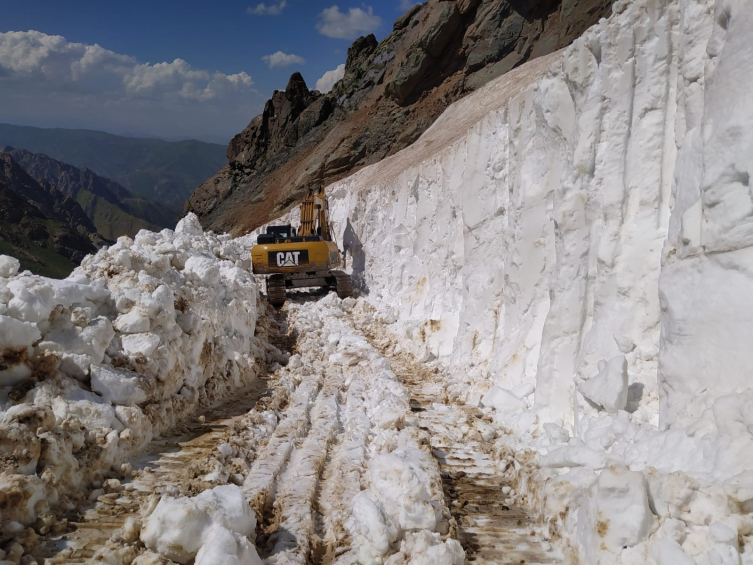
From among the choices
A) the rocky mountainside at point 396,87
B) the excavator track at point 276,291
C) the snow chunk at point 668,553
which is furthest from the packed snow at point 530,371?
the rocky mountainside at point 396,87

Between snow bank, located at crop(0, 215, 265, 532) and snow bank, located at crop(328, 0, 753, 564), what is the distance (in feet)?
11.0

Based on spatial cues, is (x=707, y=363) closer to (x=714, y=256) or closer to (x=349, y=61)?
(x=714, y=256)

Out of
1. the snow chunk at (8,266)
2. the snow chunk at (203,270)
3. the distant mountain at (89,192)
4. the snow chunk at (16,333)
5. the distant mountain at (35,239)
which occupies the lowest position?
the snow chunk at (16,333)

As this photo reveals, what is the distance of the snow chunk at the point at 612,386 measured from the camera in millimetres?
4184

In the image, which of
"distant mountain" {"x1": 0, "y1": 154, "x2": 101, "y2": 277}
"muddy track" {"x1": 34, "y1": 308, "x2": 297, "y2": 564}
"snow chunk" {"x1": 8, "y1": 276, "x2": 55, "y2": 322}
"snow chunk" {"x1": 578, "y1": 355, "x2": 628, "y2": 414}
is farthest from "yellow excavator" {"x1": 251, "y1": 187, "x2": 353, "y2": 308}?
"distant mountain" {"x1": 0, "y1": 154, "x2": 101, "y2": 277}

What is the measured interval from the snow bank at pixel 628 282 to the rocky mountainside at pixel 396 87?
15577 millimetres

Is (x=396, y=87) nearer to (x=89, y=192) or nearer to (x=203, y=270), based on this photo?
(x=203, y=270)

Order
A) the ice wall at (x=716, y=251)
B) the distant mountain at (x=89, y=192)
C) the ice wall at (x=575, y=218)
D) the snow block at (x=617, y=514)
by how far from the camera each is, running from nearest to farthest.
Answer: the snow block at (x=617, y=514) → the ice wall at (x=716, y=251) → the ice wall at (x=575, y=218) → the distant mountain at (x=89, y=192)

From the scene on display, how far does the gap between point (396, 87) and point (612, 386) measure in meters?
24.5

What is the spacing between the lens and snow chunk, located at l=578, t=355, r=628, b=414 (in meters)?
4.18

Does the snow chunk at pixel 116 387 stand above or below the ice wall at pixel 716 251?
below

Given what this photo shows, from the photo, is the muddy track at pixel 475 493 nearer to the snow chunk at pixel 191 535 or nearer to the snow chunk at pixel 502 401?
the snow chunk at pixel 502 401

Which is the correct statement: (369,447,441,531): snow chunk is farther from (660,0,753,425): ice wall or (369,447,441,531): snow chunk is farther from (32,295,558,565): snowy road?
(660,0,753,425): ice wall

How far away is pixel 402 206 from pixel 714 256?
10492 mm
